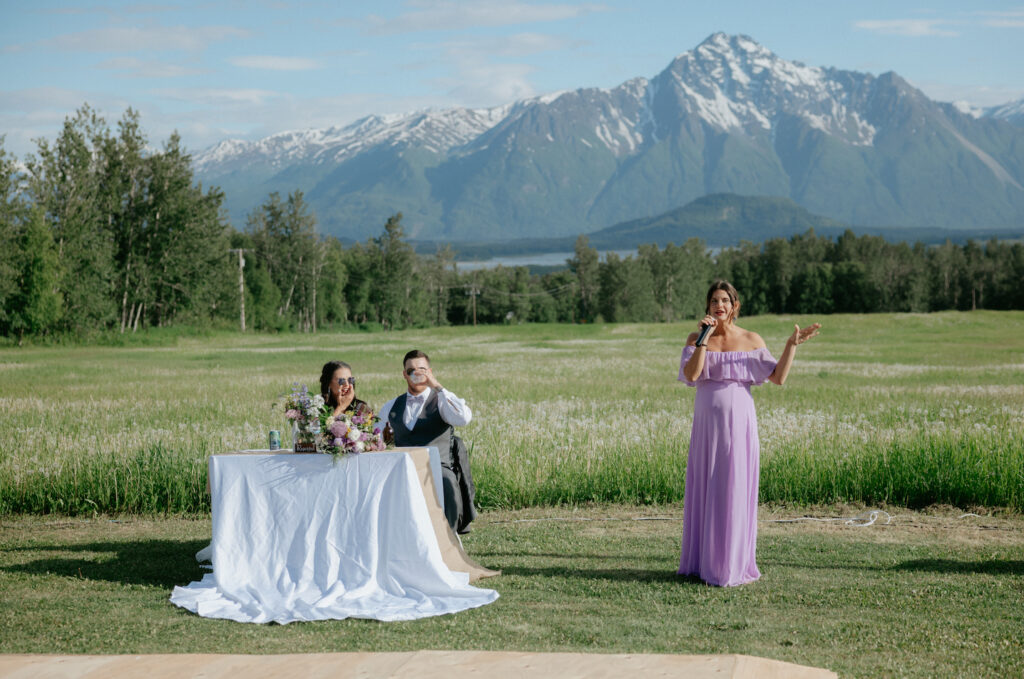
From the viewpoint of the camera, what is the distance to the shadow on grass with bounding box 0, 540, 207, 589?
966 cm

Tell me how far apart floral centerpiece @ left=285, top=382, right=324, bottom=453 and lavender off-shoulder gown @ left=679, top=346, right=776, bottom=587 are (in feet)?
11.1

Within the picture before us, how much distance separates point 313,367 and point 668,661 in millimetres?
34937

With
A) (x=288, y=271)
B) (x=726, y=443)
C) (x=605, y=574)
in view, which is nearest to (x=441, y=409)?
(x=605, y=574)

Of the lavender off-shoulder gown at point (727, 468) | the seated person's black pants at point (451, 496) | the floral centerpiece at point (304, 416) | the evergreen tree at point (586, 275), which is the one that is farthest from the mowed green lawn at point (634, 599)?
the evergreen tree at point (586, 275)

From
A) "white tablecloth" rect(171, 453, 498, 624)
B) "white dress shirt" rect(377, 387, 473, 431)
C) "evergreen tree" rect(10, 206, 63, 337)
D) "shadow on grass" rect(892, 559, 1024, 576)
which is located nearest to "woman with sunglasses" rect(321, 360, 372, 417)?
"white dress shirt" rect(377, 387, 473, 431)

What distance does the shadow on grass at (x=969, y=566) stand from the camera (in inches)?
369

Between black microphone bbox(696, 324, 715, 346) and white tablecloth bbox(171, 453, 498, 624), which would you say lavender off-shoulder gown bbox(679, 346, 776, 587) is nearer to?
black microphone bbox(696, 324, 715, 346)

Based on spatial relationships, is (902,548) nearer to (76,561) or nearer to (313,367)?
(76,561)

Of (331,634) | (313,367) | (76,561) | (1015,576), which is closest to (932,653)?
(1015,576)

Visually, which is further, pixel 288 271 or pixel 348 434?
pixel 288 271

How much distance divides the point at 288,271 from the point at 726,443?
8946 cm

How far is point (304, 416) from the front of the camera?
9180mm

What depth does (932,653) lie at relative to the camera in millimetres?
6887

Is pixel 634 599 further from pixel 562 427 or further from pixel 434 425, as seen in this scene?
pixel 562 427
